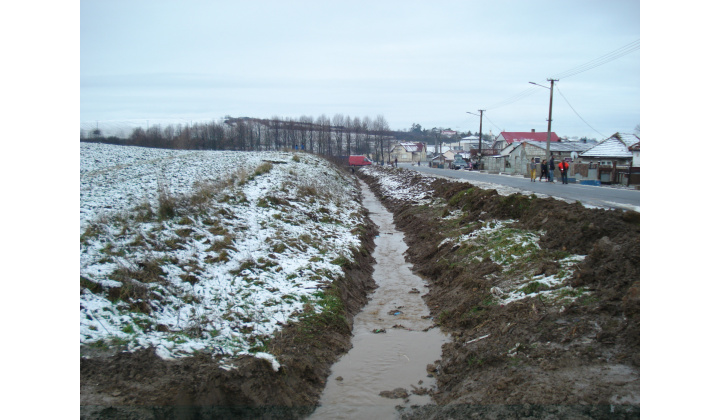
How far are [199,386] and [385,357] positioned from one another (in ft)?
11.2

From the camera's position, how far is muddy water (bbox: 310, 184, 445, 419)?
6328mm

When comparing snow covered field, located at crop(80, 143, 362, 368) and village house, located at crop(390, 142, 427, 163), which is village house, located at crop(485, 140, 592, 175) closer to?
snow covered field, located at crop(80, 143, 362, 368)

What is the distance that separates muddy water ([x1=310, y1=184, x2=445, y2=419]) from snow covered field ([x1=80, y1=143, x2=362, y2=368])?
3.56ft

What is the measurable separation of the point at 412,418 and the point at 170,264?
5480 millimetres

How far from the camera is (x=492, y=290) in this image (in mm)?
9023

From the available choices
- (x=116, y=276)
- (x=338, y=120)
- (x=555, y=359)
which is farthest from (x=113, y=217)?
(x=338, y=120)

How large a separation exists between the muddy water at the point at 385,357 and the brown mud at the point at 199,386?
0.36 m

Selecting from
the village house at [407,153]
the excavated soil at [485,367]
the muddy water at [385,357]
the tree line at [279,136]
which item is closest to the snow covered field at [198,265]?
the excavated soil at [485,367]

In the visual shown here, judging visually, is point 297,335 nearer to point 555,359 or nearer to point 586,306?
point 555,359

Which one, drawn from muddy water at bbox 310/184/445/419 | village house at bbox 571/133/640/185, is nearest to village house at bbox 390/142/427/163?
village house at bbox 571/133/640/185

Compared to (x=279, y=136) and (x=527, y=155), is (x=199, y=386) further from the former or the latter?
(x=279, y=136)

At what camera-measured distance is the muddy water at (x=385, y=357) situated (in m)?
6.33

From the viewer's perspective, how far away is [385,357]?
25.9 ft

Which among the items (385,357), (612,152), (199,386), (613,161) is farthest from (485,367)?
(612,152)
